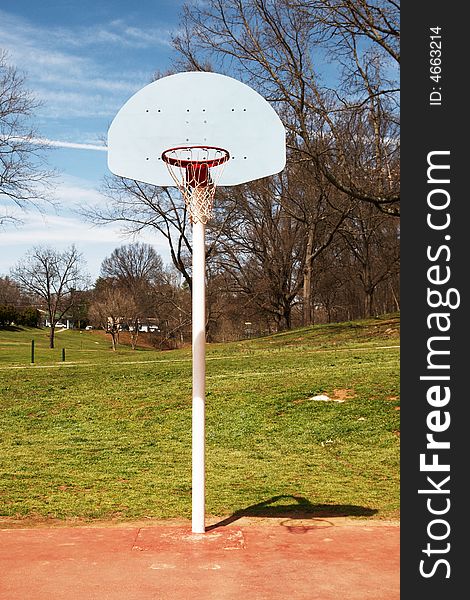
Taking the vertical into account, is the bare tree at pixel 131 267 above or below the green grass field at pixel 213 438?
above

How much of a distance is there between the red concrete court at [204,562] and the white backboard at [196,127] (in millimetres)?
3500

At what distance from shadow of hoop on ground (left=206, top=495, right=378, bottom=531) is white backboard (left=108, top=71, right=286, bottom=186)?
3.45 m

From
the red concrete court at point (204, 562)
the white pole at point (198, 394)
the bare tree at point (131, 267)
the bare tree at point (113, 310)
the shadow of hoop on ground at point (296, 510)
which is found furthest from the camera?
the bare tree at point (131, 267)

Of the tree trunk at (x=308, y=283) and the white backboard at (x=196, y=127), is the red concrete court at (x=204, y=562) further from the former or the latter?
the tree trunk at (x=308, y=283)

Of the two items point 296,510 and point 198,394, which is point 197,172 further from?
point 296,510

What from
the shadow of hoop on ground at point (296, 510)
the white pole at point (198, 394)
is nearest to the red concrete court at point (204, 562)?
the white pole at point (198, 394)

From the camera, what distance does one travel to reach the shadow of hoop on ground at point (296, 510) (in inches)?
297

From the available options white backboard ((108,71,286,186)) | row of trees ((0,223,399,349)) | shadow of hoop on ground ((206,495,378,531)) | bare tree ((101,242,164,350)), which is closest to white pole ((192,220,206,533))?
shadow of hoop on ground ((206,495,378,531))

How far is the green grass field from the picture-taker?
8.38 meters

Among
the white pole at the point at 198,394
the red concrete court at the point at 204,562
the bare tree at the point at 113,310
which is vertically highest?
the bare tree at the point at 113,310

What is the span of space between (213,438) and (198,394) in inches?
244

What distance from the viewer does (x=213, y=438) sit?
12.7 metres

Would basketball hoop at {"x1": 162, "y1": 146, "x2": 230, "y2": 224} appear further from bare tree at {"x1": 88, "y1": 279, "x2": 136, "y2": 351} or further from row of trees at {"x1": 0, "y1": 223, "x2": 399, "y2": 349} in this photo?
bare tree at {"x1": 88, "y1": 279, "x2": 136, "y2": 351}

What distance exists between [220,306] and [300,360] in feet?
76.0
